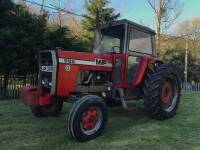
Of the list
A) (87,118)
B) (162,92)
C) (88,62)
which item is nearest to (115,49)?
(88,62)

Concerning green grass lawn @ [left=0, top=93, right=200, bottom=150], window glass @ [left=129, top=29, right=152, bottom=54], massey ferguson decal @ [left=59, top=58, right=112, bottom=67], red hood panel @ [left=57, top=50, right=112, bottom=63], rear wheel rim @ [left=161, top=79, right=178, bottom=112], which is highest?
window glass @ [left=129, top=29, right=152, bottom=54]

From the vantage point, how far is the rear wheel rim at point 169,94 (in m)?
7.01

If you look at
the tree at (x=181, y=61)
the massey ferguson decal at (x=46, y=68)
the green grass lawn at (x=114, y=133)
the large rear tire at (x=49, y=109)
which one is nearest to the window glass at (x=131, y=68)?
the green grass lawn at (x=114, y=133)

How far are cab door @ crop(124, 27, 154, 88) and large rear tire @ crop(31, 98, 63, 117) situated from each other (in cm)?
169

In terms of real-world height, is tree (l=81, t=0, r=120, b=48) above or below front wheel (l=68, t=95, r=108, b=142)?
above

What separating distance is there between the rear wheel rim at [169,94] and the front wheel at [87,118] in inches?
80.0

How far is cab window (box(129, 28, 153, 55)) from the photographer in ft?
22.5

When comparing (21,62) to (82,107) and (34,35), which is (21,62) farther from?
(82,107)

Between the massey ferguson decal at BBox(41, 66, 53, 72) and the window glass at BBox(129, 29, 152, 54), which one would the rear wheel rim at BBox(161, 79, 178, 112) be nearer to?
the window glass at BBox(129, 29, 152, 54)

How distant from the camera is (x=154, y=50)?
305 inches

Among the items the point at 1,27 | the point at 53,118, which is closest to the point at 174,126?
the point at 53,118

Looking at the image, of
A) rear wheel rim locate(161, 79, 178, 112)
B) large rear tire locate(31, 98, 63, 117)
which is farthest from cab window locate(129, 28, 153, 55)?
large rear tire locate(31, 98, 63, 117)

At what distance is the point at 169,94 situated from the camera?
23.8 ft

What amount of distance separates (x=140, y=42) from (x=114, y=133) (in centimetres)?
260
